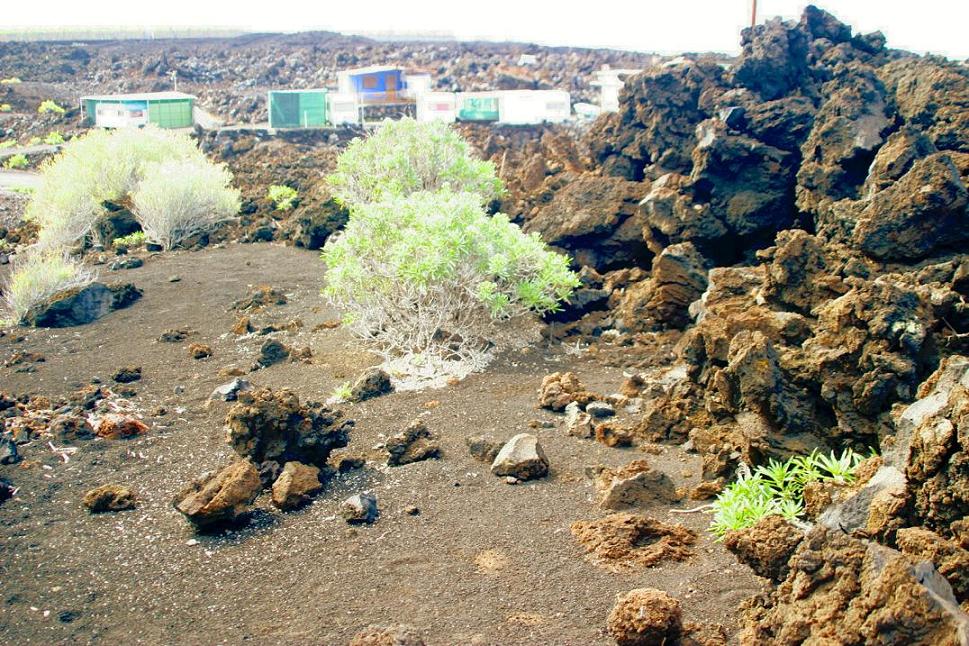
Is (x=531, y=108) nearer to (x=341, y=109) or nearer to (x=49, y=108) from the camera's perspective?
(x=341, y=109)

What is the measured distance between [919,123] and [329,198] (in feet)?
33.3

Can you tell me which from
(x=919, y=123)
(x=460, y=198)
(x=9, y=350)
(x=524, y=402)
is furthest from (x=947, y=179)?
(x=9, y=350)

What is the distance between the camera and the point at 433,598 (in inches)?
202

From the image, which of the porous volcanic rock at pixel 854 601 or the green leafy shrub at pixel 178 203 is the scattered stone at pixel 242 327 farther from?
the porous volcanic rock at pixel 854 601

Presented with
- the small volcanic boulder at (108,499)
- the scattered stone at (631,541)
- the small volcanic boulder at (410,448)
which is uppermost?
the scattered stone at (631,541)

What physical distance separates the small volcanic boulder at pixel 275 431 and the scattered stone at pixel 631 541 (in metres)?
2.24

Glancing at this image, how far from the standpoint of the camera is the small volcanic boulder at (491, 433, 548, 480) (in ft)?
22.5

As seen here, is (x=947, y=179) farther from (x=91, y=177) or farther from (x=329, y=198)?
(x=91, y=177)

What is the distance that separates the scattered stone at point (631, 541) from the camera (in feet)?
17.6

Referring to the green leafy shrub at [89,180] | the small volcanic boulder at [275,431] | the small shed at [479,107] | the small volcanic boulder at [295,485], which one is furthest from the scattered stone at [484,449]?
the small shed at [479,107]

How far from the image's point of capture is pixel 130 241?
1803 cm

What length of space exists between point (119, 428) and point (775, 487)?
563 centimetres

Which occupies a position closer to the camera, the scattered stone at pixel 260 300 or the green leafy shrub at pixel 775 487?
the green leafy shrub at pixel 775 487

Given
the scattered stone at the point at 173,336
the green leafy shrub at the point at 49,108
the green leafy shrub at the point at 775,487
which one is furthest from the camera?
the green leafy shrub at the point at 49,108
